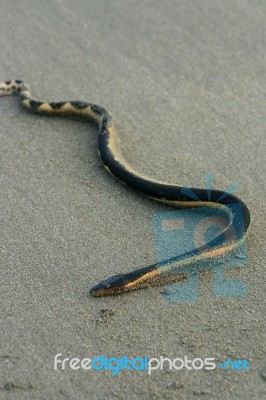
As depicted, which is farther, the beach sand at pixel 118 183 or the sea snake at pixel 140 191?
the sea snake at pixel 140 191

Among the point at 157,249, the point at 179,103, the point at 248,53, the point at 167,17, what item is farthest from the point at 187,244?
the point at 167,17

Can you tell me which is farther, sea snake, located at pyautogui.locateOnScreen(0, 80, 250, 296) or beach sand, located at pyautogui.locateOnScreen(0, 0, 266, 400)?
sea snake, located at pyautogui.locateOnScreen(0, 80, 250, 296)

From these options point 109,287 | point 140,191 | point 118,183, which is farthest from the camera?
point 118,183

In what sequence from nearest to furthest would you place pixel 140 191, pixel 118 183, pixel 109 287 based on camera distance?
pixel 109 287
pixel 140 191
pixel 118 183

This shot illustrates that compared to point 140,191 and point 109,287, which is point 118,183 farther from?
point 109,287

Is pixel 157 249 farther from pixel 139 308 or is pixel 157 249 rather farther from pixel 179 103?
pixel 179 103

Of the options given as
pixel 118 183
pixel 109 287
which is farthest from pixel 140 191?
pixel 109 287

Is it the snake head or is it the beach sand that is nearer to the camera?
the beach sand
